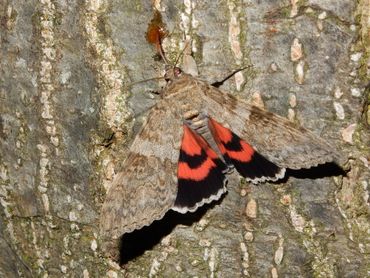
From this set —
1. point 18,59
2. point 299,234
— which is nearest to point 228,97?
point 299,234

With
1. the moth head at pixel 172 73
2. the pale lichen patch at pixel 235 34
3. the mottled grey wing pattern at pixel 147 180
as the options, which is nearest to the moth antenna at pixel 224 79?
the pale lichen patch at pixel 235 34

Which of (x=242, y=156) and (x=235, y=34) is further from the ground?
(x=235, y=34)

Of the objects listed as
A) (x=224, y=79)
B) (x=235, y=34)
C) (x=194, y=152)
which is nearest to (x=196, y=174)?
(x=194, y=152)

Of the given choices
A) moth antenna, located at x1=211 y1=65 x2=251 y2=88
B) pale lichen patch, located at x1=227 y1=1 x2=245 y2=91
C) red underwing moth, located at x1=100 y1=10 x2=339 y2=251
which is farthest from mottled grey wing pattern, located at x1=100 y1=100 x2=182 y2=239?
pale lichen patch, located at x1=227 y1=1 x2=245 y2=91

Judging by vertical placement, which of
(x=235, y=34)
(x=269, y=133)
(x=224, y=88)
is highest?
(x=235, y=34)

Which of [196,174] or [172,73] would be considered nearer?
[172,73]

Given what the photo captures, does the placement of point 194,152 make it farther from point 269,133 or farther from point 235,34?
point 235,34

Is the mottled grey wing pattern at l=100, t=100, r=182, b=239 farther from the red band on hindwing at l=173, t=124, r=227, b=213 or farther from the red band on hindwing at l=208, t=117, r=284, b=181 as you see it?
the red band on hindwing at l=208, t=117, r=284, b=181
